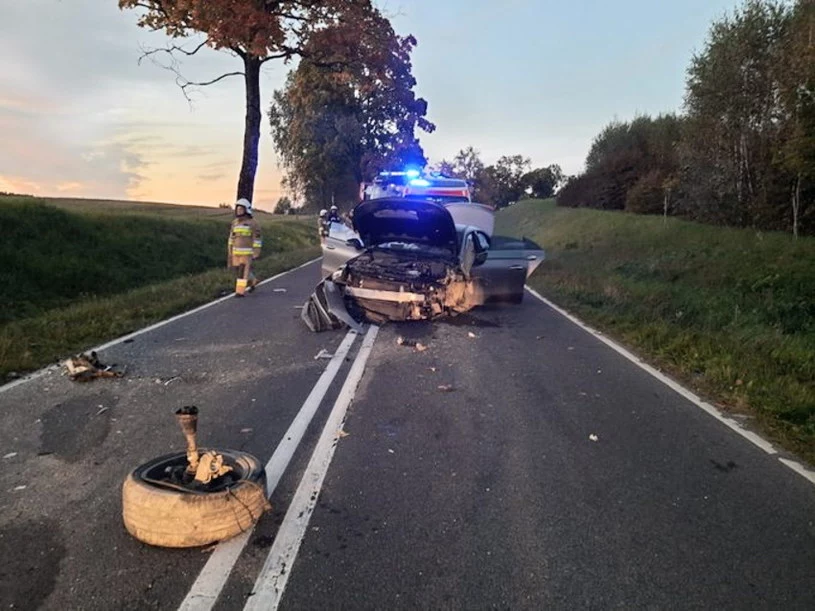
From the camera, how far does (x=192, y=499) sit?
3084mm

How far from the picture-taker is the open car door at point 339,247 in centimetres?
1092

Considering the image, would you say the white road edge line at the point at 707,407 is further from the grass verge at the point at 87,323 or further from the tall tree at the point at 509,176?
the tall tree at the point at 509,176

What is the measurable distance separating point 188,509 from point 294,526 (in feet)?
1.84

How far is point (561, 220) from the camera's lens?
38312 millimetres

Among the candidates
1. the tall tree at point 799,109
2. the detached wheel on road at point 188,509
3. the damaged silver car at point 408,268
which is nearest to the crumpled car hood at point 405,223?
the damaged silver car at point 408,268

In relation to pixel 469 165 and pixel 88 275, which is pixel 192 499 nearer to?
pixel 88 275

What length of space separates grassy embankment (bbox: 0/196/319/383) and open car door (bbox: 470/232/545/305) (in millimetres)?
5299

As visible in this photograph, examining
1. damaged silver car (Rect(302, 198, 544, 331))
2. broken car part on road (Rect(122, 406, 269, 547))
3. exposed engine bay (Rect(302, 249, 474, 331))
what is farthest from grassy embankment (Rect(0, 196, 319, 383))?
broken car part on road (Rect(122, 406, 269, 547))

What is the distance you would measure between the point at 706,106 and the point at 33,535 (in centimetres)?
2343

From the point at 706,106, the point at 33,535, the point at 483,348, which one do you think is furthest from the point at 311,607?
the point at 706,106

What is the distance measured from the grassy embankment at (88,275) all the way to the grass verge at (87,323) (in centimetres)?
1

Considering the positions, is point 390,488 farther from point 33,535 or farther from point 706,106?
point 706,106

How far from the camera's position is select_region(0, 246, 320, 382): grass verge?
718cm

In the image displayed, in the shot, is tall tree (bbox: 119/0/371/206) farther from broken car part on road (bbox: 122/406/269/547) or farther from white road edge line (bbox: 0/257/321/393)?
broken car part on road (bbox: 122/406/269/547)
